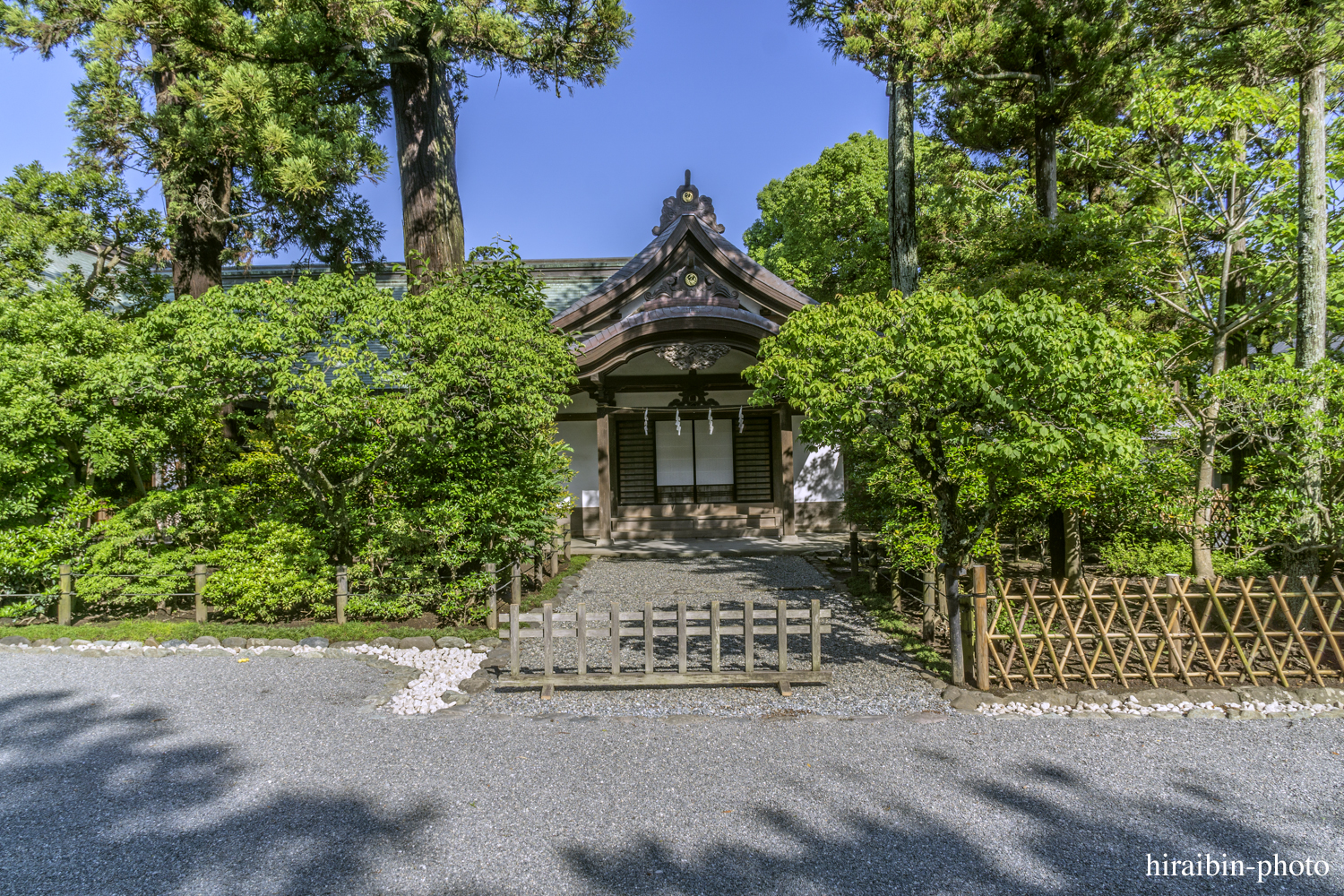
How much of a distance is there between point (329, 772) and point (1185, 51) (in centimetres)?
1150

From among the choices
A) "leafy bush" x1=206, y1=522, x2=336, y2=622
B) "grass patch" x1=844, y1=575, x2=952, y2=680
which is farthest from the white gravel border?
"grass patch" x1=844, y1=575, x2=952, y2=680

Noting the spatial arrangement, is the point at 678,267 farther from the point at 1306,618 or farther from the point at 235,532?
the point at 1306,618

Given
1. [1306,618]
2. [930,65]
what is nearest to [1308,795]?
[1306,618]

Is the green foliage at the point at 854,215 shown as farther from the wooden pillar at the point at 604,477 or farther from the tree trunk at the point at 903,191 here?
the wooden pillar at the point at 604,477

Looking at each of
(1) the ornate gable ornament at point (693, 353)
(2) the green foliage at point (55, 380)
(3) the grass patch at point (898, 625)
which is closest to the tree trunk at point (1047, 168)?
(1) the ornate gable ornament at point (693, 353)

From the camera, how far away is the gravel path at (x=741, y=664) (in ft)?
16.6

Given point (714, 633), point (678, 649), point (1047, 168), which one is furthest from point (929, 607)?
point (1047, 168)

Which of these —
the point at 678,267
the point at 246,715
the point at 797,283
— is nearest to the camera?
the point at 246,715

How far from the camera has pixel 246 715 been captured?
5.02 m

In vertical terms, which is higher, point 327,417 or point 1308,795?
point 327,417

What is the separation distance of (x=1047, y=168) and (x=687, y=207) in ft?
21.3

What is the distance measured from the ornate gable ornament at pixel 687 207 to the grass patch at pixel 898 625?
795 cm

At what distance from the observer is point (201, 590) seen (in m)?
7.08

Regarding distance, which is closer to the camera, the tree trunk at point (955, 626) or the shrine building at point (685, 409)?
the tree trunk at point (955, 626)
